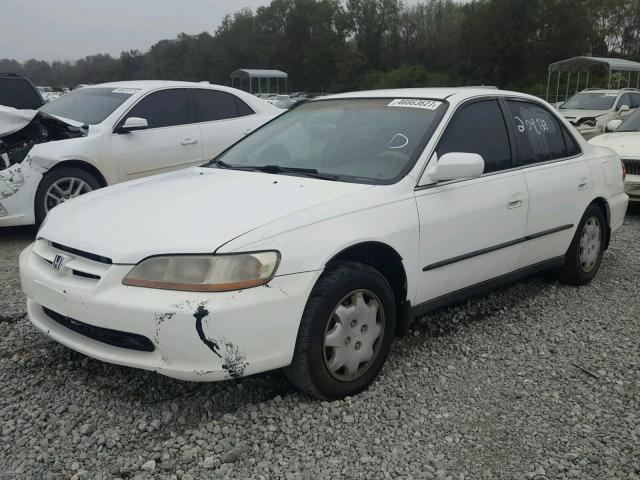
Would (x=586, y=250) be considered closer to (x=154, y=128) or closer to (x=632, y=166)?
(x=632, y=166)

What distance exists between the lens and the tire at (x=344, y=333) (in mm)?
2729

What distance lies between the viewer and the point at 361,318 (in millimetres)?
2959

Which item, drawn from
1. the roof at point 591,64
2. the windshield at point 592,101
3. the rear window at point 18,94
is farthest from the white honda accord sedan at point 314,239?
the roof at point 591,64

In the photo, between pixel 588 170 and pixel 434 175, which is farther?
pixel 588 170

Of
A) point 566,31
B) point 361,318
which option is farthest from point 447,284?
point 566,31

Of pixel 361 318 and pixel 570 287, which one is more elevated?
pixel 361 318

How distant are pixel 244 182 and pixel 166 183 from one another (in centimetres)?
52

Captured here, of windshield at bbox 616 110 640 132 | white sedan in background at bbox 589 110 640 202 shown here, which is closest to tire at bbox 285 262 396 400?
white sedan in background at bbox 589 110 640 202

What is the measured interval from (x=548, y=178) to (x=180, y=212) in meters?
2.59

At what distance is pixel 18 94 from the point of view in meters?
9.13

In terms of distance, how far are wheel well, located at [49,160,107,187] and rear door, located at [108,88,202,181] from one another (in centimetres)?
21

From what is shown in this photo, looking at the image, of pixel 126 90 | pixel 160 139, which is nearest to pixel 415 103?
pixel 160 139

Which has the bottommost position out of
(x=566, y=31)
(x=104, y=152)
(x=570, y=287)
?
(x=570, y=287)

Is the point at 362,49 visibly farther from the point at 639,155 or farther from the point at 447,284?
the point at 447,284
